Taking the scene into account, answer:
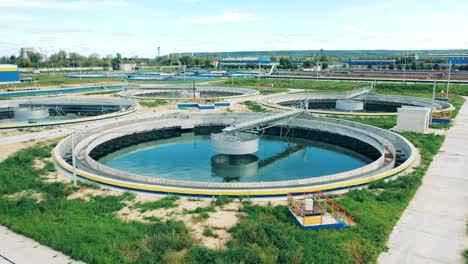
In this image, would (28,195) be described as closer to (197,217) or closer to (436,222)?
(197,217)

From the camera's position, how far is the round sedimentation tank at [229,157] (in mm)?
18656

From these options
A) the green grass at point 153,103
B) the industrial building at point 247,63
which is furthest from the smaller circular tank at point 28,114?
the industrial building at point 247,63

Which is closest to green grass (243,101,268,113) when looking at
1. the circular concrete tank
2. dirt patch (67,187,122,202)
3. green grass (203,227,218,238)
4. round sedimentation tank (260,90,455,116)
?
round sedimentation tank (260,90,455,116)

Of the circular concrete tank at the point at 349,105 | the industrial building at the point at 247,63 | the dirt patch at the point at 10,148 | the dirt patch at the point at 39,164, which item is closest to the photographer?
the dirt patch at the point at 39,164

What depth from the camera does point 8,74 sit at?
264 ft

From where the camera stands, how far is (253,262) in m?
11.3

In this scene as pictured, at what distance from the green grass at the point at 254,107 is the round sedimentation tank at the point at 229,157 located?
4061mm

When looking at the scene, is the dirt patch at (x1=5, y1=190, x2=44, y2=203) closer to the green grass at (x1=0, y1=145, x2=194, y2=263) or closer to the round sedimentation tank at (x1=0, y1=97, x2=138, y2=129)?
the green grass at (x1=0, y1=145, x2=194, y2=263)

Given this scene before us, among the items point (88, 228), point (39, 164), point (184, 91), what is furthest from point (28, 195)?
point (184, 91)

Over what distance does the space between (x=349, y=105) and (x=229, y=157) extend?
2845cm

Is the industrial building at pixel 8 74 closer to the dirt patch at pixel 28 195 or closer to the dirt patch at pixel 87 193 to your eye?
the dirt patch at pixel 28 195

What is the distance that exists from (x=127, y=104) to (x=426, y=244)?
42399mm

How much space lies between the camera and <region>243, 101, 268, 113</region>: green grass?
43.5m

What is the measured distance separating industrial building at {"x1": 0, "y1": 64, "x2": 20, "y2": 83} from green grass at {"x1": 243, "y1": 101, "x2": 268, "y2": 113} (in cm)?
6182
